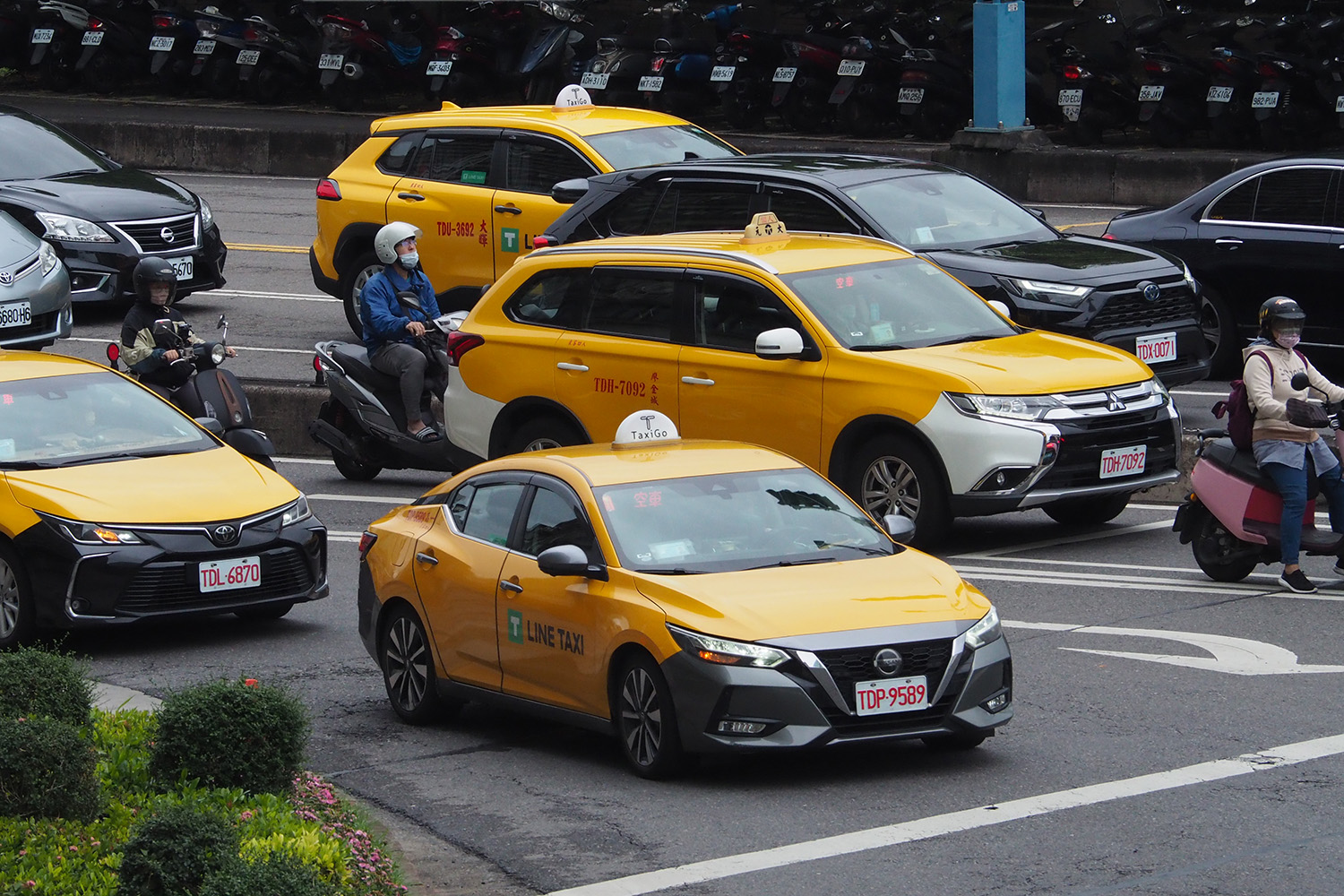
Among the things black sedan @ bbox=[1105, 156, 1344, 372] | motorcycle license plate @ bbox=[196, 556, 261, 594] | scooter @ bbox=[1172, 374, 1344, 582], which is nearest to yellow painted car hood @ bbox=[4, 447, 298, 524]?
motorcycle license plate @ bbox=[196, 556, 261, 594]

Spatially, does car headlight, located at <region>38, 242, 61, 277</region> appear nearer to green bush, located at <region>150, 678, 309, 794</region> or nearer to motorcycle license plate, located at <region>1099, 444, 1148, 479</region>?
motorcycle license plate, located at <region>1099, 444, 1148, 479</region>

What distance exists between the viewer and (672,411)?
43.5ft

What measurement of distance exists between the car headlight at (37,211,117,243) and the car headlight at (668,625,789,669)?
14.1m

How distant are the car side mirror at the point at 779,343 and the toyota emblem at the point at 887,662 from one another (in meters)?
4.64

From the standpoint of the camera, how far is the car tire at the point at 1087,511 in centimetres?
1334

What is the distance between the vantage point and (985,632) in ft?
27.6

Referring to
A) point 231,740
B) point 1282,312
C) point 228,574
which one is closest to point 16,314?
point 228,574

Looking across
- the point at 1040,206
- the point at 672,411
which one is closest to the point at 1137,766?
the point at 672,411

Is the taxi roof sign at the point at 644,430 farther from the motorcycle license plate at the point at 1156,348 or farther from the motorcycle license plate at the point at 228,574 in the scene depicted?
the motorcycle license plate at the point at 1156,348

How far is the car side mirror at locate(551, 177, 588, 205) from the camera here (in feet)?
55.1

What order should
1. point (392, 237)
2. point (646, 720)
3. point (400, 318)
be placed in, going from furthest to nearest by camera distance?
point (392, 237)
point (400, 318)
point (646, 720)

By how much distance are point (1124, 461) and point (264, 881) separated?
7.65 m

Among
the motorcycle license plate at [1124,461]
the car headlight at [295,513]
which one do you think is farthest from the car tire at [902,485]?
the car headlight at [295,513]

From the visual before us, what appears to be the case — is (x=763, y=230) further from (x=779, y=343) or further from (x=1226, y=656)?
(x=1226, y=656)
